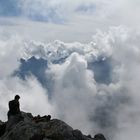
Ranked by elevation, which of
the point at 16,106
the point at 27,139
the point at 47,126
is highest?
the point at 16,106

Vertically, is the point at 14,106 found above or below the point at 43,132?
above

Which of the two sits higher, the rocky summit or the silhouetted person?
the silhouetted person

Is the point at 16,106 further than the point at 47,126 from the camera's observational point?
Yes

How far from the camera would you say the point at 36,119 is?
247 ft

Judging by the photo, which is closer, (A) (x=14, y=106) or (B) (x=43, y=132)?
(B) (x=43, y=132)

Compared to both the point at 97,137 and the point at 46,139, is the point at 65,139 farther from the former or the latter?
the point at 97,137

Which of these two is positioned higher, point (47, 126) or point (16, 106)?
point (16, 106)

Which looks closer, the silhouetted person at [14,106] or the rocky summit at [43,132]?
the rocky summit at [43,132]

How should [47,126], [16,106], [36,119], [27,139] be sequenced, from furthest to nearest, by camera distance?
[36,119] < [16,106] < [47,126] < [27,139]

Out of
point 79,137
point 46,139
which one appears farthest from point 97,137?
point 46,139

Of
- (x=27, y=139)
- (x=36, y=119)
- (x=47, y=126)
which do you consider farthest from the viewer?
(x=36, y=119)

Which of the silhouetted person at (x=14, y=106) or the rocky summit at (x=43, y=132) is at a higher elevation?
the silhouetted person at (x=14, y=106)

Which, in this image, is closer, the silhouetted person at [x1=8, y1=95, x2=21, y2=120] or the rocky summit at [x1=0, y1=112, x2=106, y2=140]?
the rocky summit at [x1=0, y1=112, x2=106, y2=140]

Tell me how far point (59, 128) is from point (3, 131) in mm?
14803
